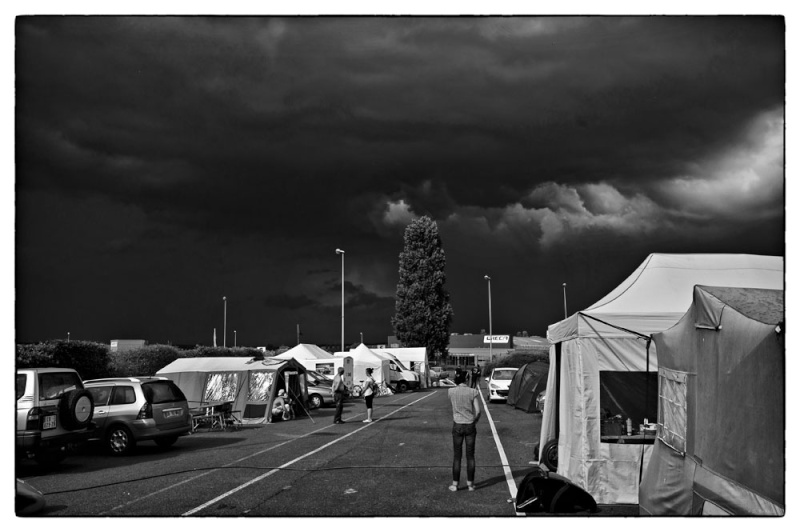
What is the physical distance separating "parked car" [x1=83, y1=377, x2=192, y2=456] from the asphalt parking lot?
409 millimetres

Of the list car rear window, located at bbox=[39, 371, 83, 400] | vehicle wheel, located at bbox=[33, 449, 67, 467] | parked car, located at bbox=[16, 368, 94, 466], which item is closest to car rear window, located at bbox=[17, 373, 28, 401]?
parked car, located at bbox=[16, 368, 94, 466]

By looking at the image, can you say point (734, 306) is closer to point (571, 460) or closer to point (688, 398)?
point (688, 398)

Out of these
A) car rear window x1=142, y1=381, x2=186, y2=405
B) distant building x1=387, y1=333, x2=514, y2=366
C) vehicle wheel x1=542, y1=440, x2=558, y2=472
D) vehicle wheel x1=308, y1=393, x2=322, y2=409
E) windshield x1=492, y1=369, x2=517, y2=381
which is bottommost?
distant building x1=387, y1=333, x2=514, y2=366

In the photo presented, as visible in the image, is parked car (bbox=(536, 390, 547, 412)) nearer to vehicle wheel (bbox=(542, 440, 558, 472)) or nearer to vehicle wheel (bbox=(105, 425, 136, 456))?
vehicle wheel (bbox=(542, 440, 558, 472))

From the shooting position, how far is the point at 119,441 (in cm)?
1455

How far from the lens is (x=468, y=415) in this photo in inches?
369

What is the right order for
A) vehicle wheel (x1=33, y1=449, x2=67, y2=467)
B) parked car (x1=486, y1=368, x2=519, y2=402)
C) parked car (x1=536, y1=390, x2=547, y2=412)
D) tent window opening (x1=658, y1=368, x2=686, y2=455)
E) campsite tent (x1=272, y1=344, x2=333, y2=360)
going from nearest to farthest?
1. tent window opening (x1=658, y1=368, x2=686, y2=455)
2. vehicle wheel (x1=33, y1=449, x2=67, y2=467)
3. parked car (x1=536, y1=390, x2=547, y2=412)
4. parked car (x1=486, y1=368, x2=519, y2=402)
5. campsite tent (x1=272, y1=344, x2=333, y2=360)

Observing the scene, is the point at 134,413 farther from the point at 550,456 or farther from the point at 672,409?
the point at 672,409

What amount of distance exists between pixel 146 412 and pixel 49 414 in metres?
3.01

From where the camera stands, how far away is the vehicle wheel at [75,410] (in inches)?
465

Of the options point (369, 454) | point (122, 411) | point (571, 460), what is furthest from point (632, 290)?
point (122, 411)

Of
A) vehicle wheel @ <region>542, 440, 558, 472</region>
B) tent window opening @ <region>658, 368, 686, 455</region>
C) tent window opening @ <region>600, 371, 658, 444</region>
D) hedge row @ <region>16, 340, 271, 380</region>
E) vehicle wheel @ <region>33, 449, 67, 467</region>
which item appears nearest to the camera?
tent window opening @ <region>658, 368, 686, 455</region>

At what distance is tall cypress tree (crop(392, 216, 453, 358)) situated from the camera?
189ft

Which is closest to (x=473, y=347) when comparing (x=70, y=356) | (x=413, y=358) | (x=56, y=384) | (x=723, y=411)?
(x=413, y=358)
